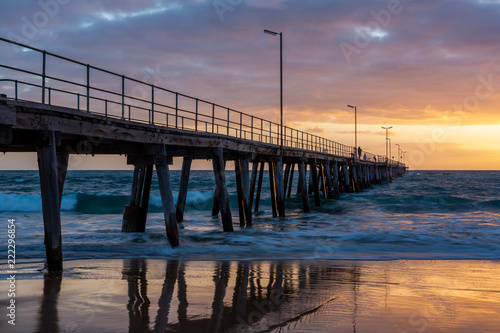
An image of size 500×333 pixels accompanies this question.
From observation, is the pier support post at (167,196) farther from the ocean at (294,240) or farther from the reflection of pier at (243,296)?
the reflection of pier at (243,296)

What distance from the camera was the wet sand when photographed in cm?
610

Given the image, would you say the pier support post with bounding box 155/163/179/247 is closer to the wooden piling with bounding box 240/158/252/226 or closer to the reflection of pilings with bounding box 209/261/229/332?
the reflection of pilings with bounding box 209/261/229/332

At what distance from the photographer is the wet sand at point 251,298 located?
6102 millimetres

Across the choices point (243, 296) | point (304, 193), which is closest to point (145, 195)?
point (243, 296)

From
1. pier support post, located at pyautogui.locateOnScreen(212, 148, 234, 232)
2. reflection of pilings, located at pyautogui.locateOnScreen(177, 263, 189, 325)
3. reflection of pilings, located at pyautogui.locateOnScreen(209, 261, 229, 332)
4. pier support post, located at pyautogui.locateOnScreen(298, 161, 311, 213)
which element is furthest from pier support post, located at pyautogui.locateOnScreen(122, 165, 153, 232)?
pier support post, located at pyautogui.locateOnScreen(298, 161, 311, 213)

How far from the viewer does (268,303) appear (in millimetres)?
7207

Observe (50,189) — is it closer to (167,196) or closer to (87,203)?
(167,196)

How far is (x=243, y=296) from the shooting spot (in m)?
7.66

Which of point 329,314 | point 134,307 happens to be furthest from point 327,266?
point 134,307

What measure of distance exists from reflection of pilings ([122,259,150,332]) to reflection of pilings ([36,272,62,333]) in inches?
37.6

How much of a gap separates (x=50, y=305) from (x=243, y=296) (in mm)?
2903

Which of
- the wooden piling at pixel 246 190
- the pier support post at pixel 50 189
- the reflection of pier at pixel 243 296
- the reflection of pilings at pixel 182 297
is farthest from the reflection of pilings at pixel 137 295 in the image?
the wooden piling at pixel 246 190

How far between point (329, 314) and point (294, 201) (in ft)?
99.1

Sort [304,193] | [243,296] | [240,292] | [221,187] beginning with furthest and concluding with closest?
[304,193]
[221,187]
[240,292]
[243,296]
